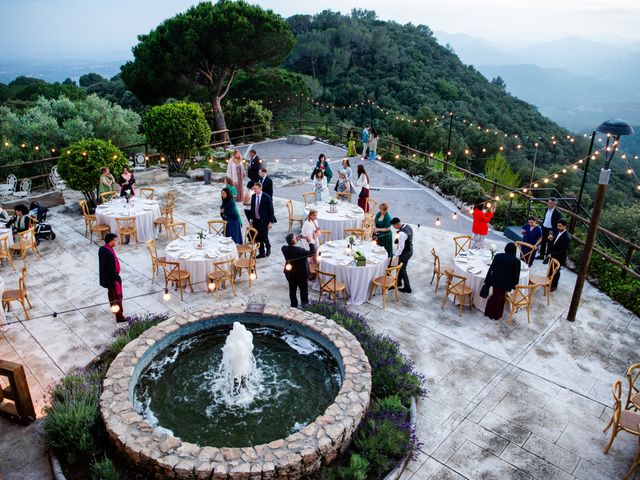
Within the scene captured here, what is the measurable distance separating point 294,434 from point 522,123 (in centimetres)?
3813

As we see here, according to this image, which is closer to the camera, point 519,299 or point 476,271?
point 519,299

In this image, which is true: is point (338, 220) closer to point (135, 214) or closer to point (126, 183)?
point (135, 214)

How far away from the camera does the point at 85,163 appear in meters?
12.0

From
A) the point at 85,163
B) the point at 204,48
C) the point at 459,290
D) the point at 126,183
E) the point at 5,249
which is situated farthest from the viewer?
the point at 204,48

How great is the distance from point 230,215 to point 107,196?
4.58 metres

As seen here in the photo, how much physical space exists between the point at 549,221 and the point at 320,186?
5248 millimetres

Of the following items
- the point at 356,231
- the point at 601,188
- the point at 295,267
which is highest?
the point at 601,188

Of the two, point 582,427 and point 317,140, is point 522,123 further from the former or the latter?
point 582,427

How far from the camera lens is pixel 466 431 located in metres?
5.72

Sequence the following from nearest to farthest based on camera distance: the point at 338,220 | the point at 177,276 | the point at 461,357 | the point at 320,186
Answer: the point at 461,357
the point at 177,276
the point at 338,220
the point at 320,186

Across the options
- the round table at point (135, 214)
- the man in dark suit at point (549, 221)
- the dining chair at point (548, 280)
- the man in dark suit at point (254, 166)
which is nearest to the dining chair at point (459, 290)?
the dining chair at point (548, 280)

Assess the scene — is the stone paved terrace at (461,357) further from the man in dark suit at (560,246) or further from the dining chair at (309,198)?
the dining chair at (309,198)

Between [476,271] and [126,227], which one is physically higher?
[476,271]

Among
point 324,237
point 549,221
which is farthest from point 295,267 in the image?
point 549,221
